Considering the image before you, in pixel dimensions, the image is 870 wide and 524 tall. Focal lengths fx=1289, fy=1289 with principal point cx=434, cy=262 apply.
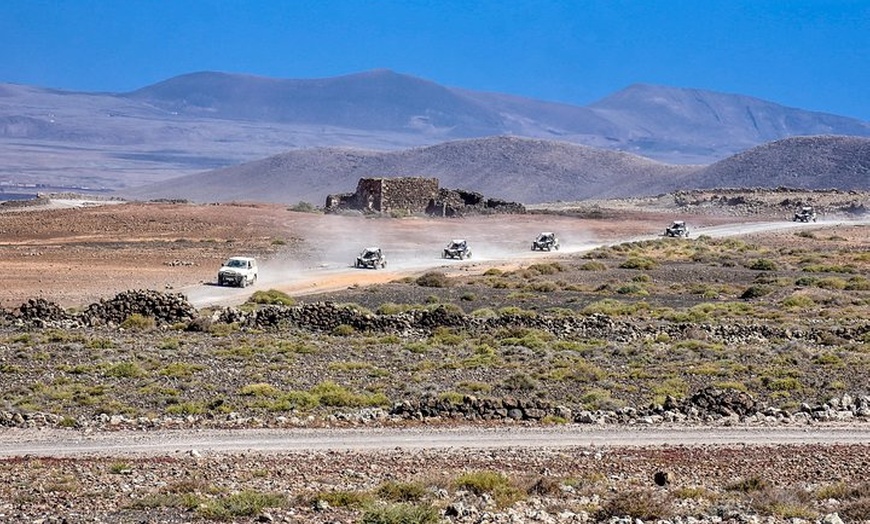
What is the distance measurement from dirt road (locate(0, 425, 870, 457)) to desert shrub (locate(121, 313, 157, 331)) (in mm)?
15081

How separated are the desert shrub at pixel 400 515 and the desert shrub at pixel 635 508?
2090 mm

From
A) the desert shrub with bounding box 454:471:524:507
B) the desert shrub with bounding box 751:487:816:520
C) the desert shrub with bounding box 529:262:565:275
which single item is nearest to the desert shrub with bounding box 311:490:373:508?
the desert shrub with bounding box 454:471:524:507

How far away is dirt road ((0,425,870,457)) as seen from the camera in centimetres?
2044

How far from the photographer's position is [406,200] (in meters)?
102

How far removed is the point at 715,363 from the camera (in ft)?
103

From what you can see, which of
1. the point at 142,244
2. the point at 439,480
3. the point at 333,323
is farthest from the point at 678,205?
the point at 439,480

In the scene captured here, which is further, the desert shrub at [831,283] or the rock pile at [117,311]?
the desert shrub at [831,283]

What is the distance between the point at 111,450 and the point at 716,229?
90929 mm

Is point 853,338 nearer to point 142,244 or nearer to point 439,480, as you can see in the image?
point 439,480

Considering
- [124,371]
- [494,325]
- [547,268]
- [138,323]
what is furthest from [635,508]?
[547,268]

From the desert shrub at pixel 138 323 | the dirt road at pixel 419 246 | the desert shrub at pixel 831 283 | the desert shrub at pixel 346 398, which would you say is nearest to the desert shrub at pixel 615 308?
the dirt road at pixel 419 246

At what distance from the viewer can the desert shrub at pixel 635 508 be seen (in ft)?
51.5

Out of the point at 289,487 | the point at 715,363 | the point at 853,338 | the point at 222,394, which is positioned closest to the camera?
the point at 289,487

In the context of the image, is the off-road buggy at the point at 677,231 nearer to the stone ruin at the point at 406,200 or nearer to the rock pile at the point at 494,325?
the stone ruin at the point at 406,200
